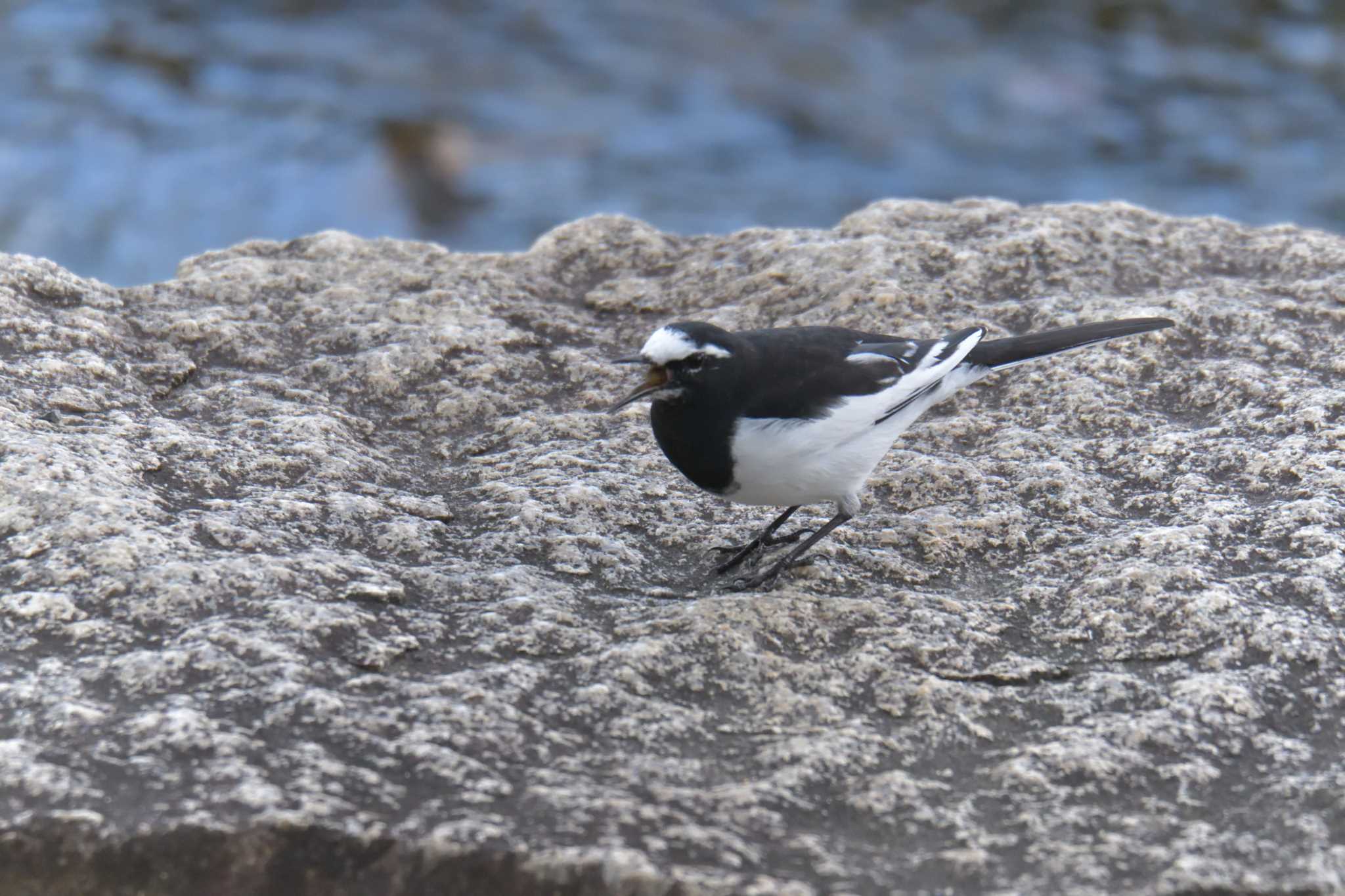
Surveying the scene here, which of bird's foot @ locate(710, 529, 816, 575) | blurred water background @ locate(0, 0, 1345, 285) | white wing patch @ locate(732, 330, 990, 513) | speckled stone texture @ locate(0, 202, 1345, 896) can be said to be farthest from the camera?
blurred water background @ locate(0, 0, 1345, 285)

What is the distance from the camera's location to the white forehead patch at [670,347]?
3.31m

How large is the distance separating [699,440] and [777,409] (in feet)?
0.70

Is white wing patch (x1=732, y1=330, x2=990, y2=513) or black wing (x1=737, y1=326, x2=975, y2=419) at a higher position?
black wing (x1=737, y1=326, x2=975, y2=419)

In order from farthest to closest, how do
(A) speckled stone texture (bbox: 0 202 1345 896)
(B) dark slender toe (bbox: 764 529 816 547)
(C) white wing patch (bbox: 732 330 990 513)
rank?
(B) dark slender toe (bbox: 764 529 816 547)
(C) white wing patch (bbox: 732 330 990 513)
(A) speckled stone texture (bbox: 0 202 1345 896)

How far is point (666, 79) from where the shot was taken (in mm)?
10961

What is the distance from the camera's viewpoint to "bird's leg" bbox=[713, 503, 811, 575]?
3516mm

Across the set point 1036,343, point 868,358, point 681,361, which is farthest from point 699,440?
point 1036,343

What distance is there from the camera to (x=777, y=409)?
11.0 ft

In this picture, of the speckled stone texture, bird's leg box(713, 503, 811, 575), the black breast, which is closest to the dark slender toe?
bird's leg box(713, 503, 811, 575)

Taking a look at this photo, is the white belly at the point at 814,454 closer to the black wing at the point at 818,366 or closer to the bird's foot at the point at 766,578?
the black wing at the point at 818,366

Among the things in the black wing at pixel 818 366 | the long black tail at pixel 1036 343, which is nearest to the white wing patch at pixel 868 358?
the black wing at pixel 818 366

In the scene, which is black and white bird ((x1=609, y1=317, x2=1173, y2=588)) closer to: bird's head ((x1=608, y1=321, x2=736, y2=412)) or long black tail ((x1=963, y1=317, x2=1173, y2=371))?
bird's head ((x1=608, y1=321, x2=736, y2=412))

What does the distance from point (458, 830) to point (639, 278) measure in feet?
10.1

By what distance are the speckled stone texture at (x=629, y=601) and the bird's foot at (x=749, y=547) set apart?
0.26ft
